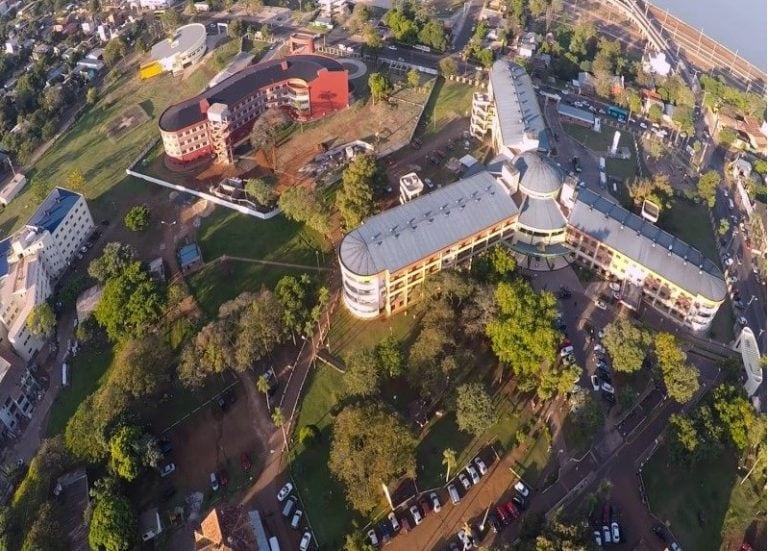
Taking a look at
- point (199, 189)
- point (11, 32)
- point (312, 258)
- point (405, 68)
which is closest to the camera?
point (312, 258)

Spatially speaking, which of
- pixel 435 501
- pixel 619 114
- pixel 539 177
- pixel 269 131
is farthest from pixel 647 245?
pixel 269 131

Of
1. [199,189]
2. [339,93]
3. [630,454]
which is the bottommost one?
[630,454]

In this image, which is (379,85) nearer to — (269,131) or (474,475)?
(269,131)

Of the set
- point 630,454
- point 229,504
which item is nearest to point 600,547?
point 630,454

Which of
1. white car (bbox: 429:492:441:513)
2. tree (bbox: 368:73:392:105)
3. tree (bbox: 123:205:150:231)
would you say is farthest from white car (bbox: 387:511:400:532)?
tree (bbox: 368:73:392:105)

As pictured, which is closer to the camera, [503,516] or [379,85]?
[503,516]

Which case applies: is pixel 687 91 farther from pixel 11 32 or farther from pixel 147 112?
pixel 11 32

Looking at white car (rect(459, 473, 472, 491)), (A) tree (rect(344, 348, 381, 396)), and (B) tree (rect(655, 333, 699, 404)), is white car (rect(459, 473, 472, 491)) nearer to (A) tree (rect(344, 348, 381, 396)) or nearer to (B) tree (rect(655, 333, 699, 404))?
(A) tree (rect(344, 348, 381, 396))
